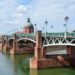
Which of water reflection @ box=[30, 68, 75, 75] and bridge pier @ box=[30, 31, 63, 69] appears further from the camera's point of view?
bridge pier @ box=[30, 31, 63, 69]

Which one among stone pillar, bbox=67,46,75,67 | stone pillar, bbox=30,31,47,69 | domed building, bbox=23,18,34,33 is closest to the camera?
→ stone pillar, bbox=30,31,47,69

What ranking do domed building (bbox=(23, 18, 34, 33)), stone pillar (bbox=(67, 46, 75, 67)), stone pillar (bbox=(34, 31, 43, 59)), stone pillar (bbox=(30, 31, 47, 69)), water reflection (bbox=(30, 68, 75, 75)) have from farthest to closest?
domed building (bbox=(23, 18, 34, 33)) < stone pillar (bbox=(67, 46, 75, 67)) < stone pillar (bbox=(34, 31, 43, 59)) < stone pillar (bbox=(30, 31, 47, 69)) < water reflection (bbox=(30, 68, 75, 75))

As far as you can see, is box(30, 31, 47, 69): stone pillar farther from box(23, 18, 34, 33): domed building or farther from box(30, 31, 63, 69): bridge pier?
box(23, 18, 34, 33): domed building

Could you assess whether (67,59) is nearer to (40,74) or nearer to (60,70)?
(60,70)

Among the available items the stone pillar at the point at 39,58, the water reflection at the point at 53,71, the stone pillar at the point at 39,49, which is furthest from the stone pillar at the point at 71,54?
the stone pillar at the point at 39,49

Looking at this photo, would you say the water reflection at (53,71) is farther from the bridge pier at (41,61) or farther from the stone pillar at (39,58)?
the stone pillar at (39,58)

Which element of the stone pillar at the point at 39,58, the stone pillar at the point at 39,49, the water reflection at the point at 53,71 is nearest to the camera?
the water reflection at the point at 53,71

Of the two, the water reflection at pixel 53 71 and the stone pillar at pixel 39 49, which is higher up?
the stone pillar at pixel 39 49

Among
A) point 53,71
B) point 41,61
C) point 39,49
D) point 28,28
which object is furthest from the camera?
point 28,28

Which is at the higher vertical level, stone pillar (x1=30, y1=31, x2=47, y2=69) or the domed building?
the domed building

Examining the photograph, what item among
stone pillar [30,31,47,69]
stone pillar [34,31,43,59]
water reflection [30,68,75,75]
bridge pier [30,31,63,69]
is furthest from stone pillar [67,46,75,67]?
stone pillar [34,31,43,59]

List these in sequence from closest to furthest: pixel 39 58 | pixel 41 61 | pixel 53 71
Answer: pixel 53 71 → pixel 41 61 → pixel 39 58

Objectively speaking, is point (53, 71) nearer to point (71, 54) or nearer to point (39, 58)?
point (39, 58)

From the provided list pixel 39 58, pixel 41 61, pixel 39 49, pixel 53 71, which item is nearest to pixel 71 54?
pixel 39 49
